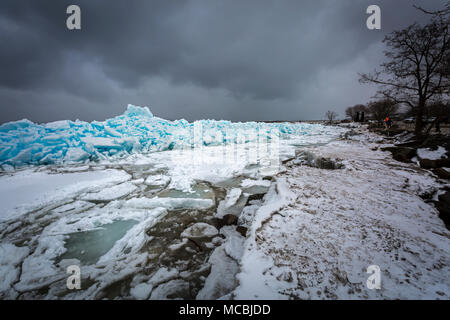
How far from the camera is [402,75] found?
6.35 metres

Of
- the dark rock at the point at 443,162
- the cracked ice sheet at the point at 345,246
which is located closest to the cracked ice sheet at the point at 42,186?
the cracked ice sheet at the point at 345,246

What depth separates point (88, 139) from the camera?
557 centimetres

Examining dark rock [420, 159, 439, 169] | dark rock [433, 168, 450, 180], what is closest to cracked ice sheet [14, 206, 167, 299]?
dark rock [433, 168, 450, 180]

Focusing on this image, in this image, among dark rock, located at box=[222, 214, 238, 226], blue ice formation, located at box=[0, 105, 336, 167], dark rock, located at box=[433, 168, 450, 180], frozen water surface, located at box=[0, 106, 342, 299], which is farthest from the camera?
blue ice formation, located at box=[0, 105, 336, 167]

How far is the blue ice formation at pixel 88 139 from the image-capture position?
4.67m

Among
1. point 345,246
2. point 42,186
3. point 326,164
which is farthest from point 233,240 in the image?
point 42,186

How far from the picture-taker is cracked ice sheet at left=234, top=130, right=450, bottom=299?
938 mm

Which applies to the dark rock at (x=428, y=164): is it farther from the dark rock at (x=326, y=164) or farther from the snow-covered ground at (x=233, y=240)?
the dark rock at (x=326, y=164)

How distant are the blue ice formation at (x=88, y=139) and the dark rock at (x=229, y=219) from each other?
17.5 feet

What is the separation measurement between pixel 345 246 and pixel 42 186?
4.73 m

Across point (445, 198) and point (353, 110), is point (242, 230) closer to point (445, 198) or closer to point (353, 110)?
point (445, 198)

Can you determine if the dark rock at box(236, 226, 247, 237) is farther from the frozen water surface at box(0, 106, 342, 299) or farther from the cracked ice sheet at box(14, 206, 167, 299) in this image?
the cracked ice sheet at box(14, 206, 167, 299)

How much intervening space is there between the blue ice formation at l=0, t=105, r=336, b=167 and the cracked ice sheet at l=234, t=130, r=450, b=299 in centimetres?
603

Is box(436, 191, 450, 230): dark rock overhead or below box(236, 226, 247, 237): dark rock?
overhead
